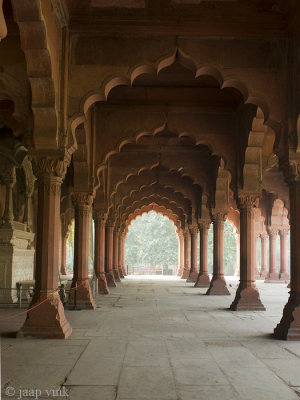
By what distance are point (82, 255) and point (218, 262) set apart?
21.0 ft

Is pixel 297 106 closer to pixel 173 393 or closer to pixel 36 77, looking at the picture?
pixel 36 77

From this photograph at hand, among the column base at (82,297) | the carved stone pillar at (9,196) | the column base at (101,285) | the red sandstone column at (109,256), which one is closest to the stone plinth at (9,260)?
the carved stone pillar at (9,196)

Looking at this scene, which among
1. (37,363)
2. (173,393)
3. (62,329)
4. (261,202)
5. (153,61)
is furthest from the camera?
(261,202)

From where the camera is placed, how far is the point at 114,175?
17422mm

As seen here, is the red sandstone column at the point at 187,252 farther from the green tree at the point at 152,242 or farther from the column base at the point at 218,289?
the green tree at the point at 152,242

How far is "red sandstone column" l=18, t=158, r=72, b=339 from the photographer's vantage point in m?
8.03

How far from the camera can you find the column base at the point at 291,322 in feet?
26.2

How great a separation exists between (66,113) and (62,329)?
3.73 metres

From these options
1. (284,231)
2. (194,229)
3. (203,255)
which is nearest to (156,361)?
(203,255)

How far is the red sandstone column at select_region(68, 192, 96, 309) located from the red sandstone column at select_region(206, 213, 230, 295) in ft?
19.9

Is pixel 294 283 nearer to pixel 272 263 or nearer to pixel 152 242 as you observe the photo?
pixel 272 263

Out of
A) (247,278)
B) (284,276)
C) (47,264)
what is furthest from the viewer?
(284,276)

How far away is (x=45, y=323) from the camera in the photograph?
317 inches

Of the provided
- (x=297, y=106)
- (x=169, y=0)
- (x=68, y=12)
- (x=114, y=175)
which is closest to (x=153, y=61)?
(x=169, y=0)
